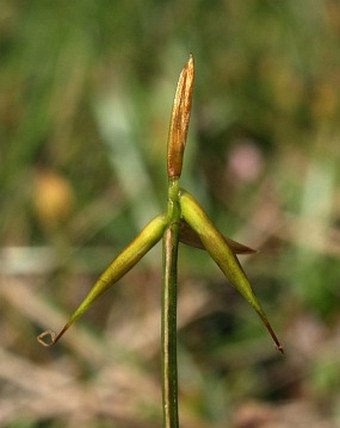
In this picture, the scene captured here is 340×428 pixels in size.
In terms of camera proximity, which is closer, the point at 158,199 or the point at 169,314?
the point at 169,314

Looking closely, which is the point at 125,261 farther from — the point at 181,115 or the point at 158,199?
the point at 158,199

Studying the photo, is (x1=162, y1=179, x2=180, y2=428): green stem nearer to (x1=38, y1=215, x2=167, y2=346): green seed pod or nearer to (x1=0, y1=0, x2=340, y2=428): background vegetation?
(x1=38, y1=215, x2=167, y2=346): green seed pod

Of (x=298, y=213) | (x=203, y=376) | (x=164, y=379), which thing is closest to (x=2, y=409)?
(x=203, y=376)

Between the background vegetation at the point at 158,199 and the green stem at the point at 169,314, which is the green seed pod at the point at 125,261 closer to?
the green stem at the point at 169,314

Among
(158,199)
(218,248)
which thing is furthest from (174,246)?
(158,199)

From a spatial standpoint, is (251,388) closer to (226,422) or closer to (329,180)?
(226,422)

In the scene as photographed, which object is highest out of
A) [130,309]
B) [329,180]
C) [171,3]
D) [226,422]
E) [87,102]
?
[171,3]

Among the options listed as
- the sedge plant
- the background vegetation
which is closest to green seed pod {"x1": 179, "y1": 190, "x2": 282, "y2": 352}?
the sedge plant
